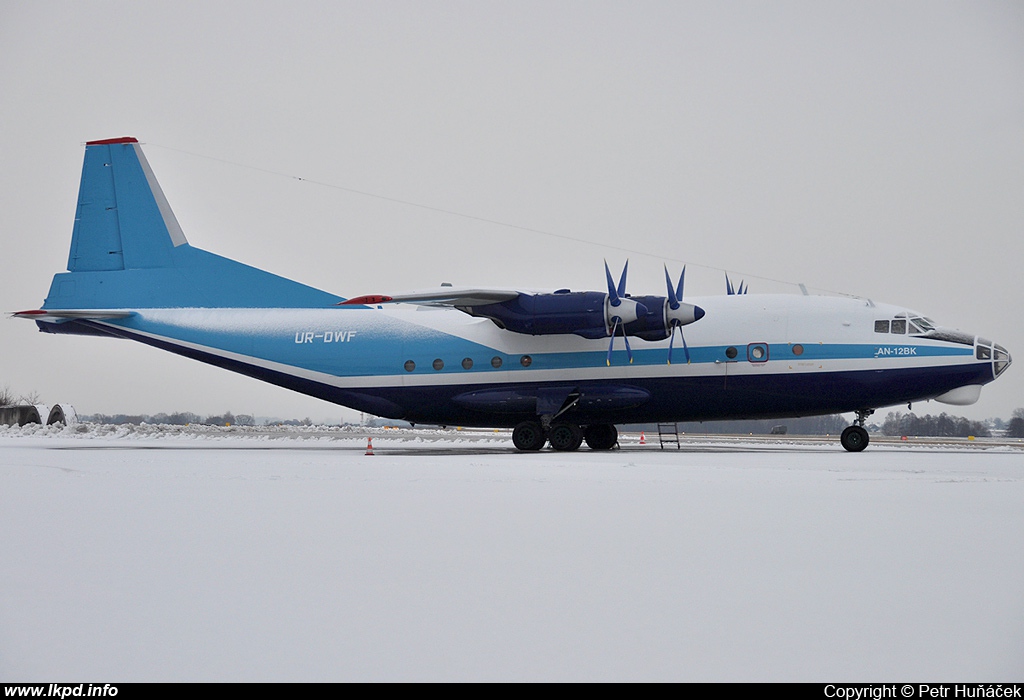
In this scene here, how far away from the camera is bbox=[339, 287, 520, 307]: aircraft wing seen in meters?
21.0

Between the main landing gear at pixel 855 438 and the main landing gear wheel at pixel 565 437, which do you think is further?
the main landing gear wheel at pixel 565 437

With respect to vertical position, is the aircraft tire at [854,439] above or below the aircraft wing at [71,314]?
below

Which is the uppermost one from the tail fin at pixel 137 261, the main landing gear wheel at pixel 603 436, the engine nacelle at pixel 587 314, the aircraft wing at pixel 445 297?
the tail fin at pixel 137 261

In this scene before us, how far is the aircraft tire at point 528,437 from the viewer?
885 inches

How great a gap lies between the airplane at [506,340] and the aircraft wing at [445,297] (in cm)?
6

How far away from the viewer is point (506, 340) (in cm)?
2300

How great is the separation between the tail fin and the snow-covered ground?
52.6 ft

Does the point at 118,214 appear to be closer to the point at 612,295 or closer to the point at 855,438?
the point at 612,295

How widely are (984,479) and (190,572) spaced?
11175mm

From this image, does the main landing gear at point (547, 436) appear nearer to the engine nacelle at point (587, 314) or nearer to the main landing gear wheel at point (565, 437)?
the main landing gear wheel at point (565, 437)

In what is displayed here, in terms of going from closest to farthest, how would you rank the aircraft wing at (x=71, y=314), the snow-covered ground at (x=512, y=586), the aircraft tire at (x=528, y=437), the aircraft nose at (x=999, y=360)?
the snow-covered ground at (x=512, y=586) < the aircraft nose at (x=999, y=360) < the aircraft tire at (x=528, y=437) < the aircraft wing at (x=71, y=314)

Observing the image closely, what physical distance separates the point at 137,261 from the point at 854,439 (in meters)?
21.8

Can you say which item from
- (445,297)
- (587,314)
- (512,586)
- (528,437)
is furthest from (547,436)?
(512,586)

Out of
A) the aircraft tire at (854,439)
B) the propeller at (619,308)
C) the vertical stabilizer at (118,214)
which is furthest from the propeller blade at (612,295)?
the vertical stabilizer at (118,214)
